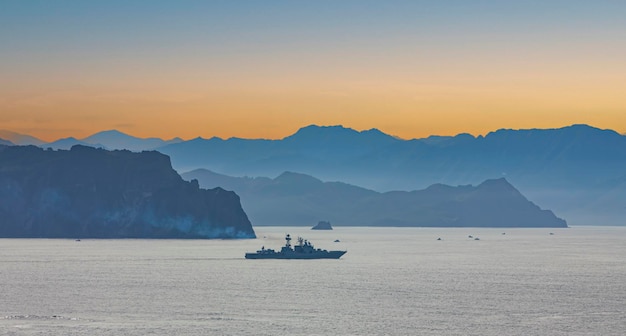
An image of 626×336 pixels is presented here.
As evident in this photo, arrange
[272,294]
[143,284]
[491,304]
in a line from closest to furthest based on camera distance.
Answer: [491,304], [272,294], [143,284]

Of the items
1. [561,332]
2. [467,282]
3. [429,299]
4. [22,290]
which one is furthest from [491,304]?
[22,290]

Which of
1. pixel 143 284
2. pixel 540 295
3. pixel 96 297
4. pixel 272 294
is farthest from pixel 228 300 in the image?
pixel 540 295

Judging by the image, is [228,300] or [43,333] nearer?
[43,333]

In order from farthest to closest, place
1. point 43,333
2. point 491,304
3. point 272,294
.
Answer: point 272,294 → point 491,304 → point 43,333

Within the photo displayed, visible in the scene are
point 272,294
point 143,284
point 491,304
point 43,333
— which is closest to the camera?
point 43,333

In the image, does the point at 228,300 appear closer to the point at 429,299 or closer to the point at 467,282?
the point at 429,299

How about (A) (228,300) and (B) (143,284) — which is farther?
(B) (143,284)

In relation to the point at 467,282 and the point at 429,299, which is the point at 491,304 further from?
the point at 467,282

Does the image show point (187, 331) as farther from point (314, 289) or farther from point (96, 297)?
point (314, 289)

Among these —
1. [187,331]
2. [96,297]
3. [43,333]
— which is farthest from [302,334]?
[96,297]
